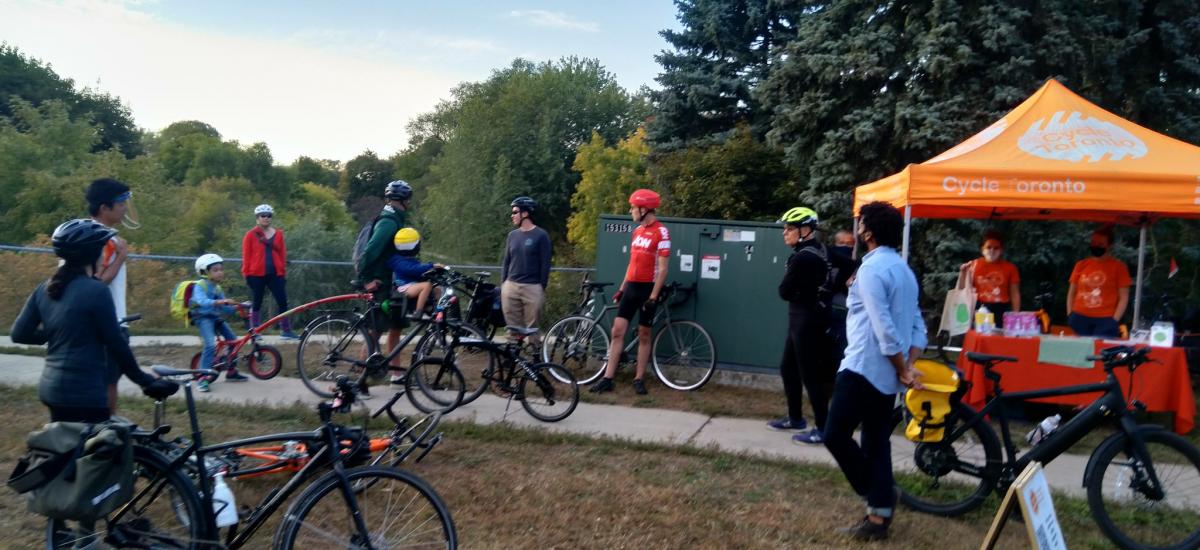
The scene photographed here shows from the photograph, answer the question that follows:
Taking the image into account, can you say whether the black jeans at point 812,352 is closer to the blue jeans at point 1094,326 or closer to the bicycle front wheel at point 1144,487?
the bicycle front wheel at point 1144,487

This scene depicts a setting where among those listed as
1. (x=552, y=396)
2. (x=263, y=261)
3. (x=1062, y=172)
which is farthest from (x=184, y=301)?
(x=1062, y=172)

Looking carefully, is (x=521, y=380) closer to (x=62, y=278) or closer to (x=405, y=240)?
(x=405, y=240)

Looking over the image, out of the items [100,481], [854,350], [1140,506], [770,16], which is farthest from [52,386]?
[770,16]

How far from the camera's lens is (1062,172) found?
7.14 metres

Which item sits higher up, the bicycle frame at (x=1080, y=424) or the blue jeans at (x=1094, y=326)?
the blue jeans at (x=1094, y=326)

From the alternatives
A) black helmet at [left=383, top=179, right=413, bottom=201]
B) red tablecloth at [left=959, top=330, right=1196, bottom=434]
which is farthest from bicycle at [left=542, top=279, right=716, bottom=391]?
red tablecloth at [left=959, top=330, right=1196, bottom=434]

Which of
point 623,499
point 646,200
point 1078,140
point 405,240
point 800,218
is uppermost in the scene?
point 1078,140

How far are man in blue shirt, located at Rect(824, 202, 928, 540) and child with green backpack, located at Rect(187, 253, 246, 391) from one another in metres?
5.90

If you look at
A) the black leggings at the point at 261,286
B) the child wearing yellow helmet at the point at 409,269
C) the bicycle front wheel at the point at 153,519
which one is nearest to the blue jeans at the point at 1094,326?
the child wearing yellow helmet at the point at 409,269

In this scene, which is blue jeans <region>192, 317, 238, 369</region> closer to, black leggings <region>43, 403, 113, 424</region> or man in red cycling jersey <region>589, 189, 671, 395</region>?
man in red cycling jersey <region>589, 189, 671, 395</region>

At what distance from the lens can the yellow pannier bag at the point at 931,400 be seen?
4.70 m

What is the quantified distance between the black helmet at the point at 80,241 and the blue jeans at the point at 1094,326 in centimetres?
833

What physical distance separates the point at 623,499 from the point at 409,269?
3.37m

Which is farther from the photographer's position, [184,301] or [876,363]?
[184,301]
